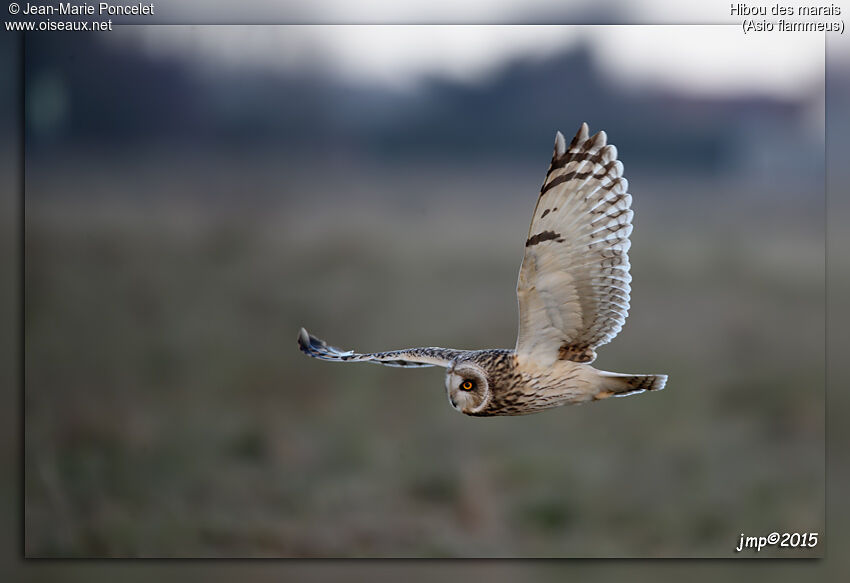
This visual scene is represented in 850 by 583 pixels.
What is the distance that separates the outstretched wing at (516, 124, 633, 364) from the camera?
2.14m

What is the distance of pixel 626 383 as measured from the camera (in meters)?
2.39

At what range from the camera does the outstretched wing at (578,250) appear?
2139mm

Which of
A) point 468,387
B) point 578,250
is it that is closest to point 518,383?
point 468,387

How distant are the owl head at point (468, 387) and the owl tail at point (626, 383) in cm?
33

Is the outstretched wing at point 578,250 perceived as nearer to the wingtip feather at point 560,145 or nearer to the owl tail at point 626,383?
the wingtip feather at point 560,145

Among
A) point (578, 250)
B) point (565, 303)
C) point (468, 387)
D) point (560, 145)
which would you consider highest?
point (560, 145)

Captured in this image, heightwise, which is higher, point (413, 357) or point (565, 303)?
point (565, 303)

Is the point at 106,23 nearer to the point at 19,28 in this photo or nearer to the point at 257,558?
the point at 19,28

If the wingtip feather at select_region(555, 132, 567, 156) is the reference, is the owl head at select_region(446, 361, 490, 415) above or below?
below

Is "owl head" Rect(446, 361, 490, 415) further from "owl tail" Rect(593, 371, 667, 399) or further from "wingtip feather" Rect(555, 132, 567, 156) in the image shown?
"wingtip feather" Rect(555, 132, 567, 156)

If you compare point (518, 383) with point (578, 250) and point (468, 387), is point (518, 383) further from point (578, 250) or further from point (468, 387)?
point (578, 250)

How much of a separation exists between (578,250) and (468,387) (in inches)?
18.5

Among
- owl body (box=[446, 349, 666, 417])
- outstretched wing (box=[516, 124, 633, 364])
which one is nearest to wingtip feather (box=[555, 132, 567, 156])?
outstretched wing (box=[516, 124, 633, 364])

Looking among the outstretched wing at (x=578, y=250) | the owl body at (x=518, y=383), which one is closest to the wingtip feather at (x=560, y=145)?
the outstretched wing at (x=578, y=250)
